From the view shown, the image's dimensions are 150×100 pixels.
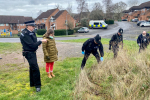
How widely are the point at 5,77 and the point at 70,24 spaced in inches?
1160

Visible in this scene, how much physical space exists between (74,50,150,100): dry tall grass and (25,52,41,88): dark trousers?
116 centimetres

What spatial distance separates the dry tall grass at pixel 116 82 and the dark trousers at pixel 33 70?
3.82ft

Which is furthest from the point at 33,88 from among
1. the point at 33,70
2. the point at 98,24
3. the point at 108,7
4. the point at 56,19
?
the point at 108,7

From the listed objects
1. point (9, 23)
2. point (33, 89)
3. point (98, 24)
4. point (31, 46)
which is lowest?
point (33, 89)

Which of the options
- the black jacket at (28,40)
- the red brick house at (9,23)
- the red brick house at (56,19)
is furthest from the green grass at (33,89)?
the red brick house at (9,23)

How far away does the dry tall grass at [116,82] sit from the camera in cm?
328

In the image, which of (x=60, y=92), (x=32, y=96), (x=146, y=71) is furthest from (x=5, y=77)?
(x=146, y=71)

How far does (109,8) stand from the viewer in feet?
188

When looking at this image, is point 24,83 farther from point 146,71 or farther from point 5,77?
point 146,71

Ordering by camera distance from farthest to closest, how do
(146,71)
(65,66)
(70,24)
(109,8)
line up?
(109,8) < (70,24) < (65,66) < (146,71)

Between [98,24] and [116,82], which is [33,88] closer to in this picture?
[116,82]

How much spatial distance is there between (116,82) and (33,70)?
2.37 m

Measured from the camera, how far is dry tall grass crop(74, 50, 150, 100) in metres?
3.28

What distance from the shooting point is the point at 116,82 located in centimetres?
379
